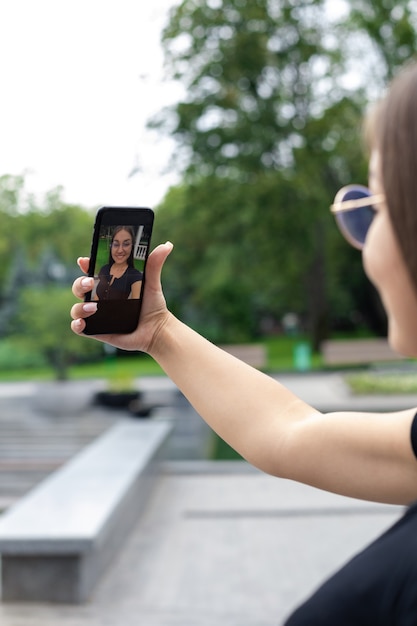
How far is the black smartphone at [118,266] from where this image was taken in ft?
4.20

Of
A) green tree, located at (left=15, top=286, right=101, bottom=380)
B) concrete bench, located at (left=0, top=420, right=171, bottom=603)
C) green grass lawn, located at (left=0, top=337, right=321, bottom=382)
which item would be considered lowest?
green grass lawn, located at (left=0, top=337, right=321, bottom=382)

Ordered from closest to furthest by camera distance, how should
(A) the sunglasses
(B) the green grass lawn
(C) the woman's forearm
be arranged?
(A) the sunglasses → (C) the woman's forearm → (B) the green grass lawn

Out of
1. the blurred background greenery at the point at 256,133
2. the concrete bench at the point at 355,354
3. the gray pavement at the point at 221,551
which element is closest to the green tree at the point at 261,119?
the blurred background greenery at the point at 256,133

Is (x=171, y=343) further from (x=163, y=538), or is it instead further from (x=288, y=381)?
(x=288, y=381)

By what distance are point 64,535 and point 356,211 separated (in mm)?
3806

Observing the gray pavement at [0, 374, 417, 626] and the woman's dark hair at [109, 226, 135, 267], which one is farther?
the gray pavement at [0, 374, 417, 626]

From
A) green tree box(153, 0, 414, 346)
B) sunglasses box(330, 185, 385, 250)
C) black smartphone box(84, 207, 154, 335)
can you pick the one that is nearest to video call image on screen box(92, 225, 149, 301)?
black smartphone box(84, 207, 154, 335)

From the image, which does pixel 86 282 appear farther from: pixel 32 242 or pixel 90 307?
pixel 32 242

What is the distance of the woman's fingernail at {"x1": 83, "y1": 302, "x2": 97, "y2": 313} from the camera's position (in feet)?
4.17

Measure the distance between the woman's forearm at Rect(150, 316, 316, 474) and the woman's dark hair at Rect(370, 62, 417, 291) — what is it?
1.45 feet

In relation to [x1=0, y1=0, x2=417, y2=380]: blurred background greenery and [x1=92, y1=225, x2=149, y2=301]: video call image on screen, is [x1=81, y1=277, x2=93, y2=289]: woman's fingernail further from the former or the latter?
[x1=0, y1=0, x2=417, y2=380]: blurred background greenery

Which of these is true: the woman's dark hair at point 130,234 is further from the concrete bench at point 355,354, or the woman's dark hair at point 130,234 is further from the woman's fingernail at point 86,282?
the concrete bench at point 355,354

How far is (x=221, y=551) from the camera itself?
19.0 feet

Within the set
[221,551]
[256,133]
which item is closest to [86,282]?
[221,551]
